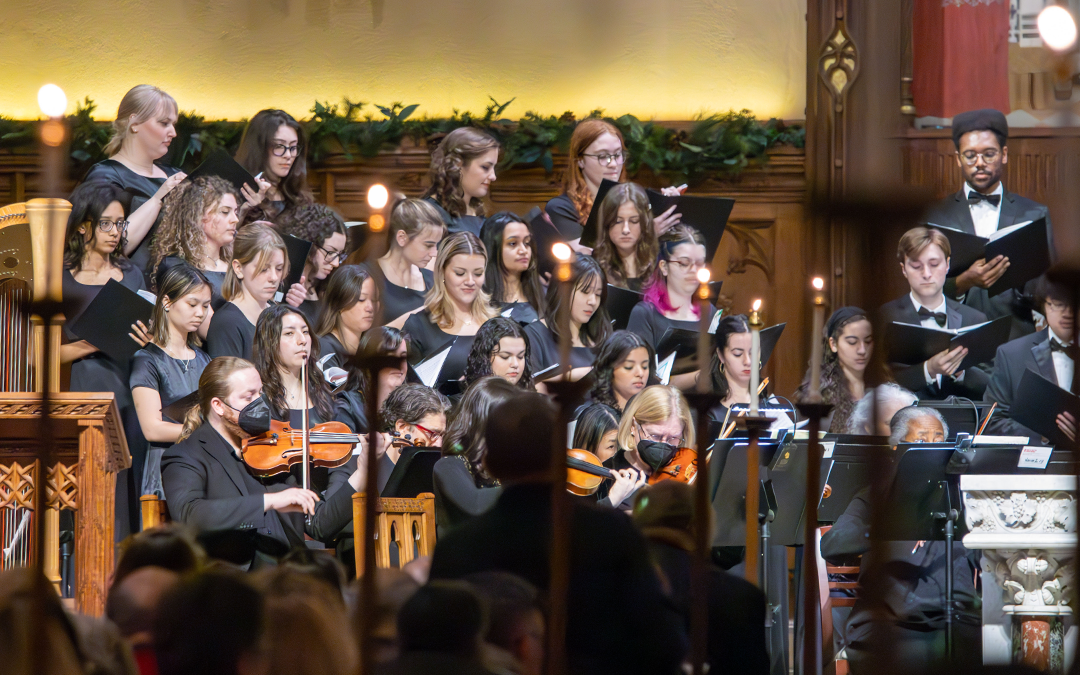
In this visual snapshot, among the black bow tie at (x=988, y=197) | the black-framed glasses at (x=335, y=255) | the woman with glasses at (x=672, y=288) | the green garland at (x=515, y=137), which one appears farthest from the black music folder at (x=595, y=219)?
the black bow tie at (x=988, y=197)

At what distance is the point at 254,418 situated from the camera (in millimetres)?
4562

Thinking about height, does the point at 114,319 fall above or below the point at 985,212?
below

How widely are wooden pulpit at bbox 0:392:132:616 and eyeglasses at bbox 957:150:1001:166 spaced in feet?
15.3

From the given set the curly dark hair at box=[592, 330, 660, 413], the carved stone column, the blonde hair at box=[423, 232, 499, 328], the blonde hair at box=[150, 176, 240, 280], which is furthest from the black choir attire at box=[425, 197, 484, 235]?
the carved stone column

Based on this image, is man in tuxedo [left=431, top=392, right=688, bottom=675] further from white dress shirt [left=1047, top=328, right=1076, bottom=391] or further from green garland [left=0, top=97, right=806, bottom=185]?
green garland [left=0, top=97, right=806, bottom=185]

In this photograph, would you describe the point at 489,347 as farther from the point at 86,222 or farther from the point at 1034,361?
the point at 1034,361

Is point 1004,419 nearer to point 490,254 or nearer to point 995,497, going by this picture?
point 995,497

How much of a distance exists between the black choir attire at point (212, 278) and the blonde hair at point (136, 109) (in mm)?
934

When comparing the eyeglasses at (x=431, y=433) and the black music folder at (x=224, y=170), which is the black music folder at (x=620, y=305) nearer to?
the eyeglasses at (x=431, y=433)

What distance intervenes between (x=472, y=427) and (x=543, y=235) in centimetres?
253

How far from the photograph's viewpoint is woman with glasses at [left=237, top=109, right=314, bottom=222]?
7016mm

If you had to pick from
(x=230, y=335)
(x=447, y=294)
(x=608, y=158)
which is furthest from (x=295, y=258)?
(x=608, y=158)

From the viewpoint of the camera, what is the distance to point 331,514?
4.68 meters

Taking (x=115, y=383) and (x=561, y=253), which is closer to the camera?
(x=561, y=253)
